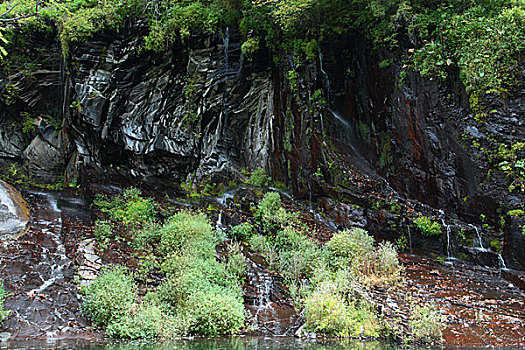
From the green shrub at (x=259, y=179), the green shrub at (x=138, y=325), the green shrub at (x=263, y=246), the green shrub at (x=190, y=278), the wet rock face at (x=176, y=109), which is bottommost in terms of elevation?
the green shrub at (x=138, y=325)

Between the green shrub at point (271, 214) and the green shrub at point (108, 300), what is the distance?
17.1 feet

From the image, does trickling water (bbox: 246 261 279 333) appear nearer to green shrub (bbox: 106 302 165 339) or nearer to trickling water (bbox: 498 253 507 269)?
green shrub (bbox: 106 302 165 339)

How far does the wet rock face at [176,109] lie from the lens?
1466 cm

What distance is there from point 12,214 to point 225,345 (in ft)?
26.3

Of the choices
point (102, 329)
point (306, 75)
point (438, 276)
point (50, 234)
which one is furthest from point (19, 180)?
point (438, 276)

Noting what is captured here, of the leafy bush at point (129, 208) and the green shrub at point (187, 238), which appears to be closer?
the green shrub at point (187, 238)

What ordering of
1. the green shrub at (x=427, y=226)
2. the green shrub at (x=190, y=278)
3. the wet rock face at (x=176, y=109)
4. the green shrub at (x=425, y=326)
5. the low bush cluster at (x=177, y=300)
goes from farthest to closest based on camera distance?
the wet rock face at (x=176, y=109)
the green shrub at (x=427, y=226)
the green shrub at (x=190, y=278)
the low bush cluster at (x=177, y=300)
the green shrub at (x=425, y=326)

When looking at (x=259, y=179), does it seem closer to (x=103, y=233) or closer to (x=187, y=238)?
(x=187, y=238)

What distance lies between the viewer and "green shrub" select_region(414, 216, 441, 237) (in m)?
10.5

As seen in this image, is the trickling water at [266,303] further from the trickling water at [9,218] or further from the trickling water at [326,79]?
the trickling water at [326,79]

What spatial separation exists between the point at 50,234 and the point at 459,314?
10.4 meters

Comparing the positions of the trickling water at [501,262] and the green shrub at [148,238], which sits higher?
the green shrub at [148,238]

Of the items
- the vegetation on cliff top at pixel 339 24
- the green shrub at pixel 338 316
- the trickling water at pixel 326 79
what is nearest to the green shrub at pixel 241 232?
the green shrub at pixel 338 316

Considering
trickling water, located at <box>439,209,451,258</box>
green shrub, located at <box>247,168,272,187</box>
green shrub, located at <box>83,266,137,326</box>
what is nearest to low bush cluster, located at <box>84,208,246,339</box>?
green shrub, located at <box>83,266,137,326</box>
